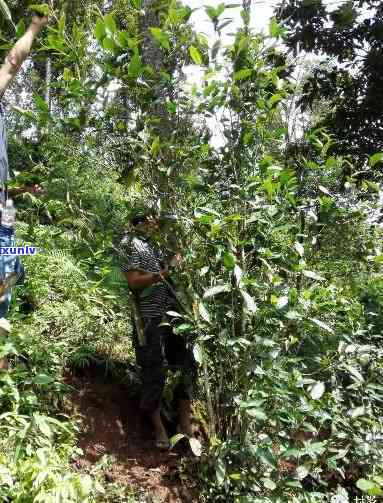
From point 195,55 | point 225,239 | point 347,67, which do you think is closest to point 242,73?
point 195,55

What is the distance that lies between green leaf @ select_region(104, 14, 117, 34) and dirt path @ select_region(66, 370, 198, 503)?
6.46ft

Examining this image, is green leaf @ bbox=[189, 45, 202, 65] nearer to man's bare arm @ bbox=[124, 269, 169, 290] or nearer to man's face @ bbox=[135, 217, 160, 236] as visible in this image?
man's face @ bbox=[135, 217, 160, 236]

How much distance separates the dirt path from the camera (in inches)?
91.4

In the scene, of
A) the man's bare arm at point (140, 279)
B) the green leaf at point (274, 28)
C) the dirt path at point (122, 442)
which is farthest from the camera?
the man's bare arm at point (140, 279)

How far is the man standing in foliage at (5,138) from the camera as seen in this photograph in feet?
5.30

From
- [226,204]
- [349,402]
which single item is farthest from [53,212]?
[349,402]

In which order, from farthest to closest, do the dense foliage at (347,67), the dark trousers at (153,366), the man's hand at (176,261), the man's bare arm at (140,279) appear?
the dense foliage at (347,67), the dark trousers at (153,366), the man's bare arm at (140,279), the man's hand at (176,261)

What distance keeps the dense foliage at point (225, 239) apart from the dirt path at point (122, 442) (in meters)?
0.13

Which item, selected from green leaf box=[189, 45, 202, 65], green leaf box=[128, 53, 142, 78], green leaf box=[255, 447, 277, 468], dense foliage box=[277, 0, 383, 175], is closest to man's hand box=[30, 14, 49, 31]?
green leaf box=[128, 53, 142, 78]

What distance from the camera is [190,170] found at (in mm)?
2248

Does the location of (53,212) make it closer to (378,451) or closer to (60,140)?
(60,140)

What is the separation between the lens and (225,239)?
2.12 m

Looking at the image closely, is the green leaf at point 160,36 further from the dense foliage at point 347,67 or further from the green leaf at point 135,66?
the dense foliage at point 347,67

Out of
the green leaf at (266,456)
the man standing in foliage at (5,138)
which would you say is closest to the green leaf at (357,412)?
the green leaf at (266,456)
